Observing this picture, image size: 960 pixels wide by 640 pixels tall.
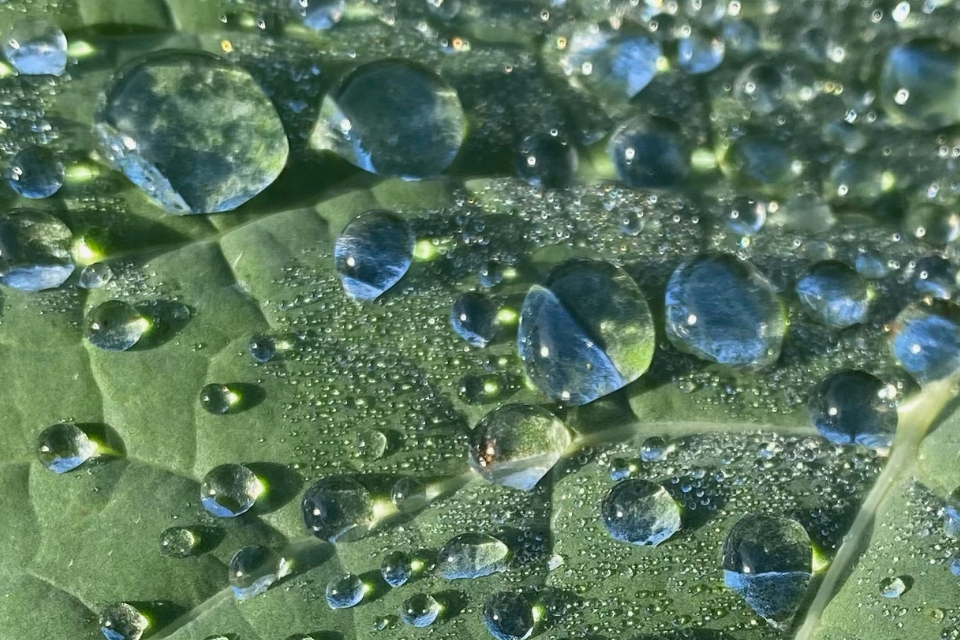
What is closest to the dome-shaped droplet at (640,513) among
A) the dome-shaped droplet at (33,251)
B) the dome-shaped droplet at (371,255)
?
the dome-shaped droplet at (371,255)

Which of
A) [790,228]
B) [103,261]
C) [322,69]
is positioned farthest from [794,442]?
[103,261]

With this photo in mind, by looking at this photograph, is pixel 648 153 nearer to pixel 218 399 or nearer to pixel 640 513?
pixel 640 513

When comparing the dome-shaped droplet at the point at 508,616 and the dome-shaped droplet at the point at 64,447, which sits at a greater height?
the dome-shaped droplet at the point at 64,447

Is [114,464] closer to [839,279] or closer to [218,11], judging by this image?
[218,11]

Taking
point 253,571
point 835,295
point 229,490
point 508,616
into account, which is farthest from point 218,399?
point 835,295

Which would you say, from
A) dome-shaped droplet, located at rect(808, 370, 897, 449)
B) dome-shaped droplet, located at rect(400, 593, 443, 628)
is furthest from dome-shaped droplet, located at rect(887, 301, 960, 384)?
dome-shaped droplet, located at rect(400, 593, 443, 628)

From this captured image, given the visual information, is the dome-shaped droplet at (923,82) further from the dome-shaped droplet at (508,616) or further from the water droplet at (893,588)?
the dome-shaped droplet at (508,616)
